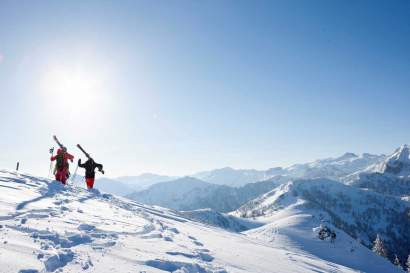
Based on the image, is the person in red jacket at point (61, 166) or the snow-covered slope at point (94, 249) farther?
the person in red jacket at point (61, 166)

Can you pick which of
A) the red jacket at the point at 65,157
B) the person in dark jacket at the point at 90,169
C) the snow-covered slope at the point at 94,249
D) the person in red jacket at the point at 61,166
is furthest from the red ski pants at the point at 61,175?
the snow-covered slope at the point at 94,249

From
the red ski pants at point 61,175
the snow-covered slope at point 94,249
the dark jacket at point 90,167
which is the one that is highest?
the dark jacket at point 90,167

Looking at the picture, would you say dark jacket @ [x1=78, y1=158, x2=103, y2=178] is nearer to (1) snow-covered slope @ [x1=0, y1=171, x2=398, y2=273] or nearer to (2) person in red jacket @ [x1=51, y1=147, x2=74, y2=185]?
(2) person in red jacket @ [x1=51, y1=147, x2=74, y2=185]

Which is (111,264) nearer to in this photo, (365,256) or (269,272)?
(269,272)

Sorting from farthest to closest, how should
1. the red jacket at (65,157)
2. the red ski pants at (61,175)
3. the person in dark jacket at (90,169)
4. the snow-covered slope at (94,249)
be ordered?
the person in dark jacket at (90,169) → the red jacket at (65,157) → the red ski pants at (61,175) → the snow-covered slope at (94,249)

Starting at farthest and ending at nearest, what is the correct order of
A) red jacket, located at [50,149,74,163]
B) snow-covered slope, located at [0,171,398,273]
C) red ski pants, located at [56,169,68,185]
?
red jacket, located at [50,149,74,163] < red ski pants, located at [56,169,68,185] < snow-covered slope, located at [0,171,398,273]

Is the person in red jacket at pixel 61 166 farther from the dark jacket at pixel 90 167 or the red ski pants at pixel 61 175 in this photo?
the dark jacket at pixel 90 167

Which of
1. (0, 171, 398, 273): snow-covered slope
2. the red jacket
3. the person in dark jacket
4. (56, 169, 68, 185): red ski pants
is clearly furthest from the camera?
the person in dark jacket

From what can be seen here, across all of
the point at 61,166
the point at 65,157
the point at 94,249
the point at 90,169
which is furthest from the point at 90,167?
the point at 94,249

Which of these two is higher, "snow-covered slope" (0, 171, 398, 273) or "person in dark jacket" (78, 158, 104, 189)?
"person in dark jacket" (78, 158, 104, 189)

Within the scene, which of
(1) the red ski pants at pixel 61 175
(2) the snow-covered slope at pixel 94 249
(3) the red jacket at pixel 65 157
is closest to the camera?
(2) the snow-covered slope at pixel 94 249

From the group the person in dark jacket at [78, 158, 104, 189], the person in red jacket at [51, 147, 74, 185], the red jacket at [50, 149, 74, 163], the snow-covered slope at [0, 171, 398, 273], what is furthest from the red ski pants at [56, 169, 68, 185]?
the snow-covered slope at [0, 171, 398, 273]

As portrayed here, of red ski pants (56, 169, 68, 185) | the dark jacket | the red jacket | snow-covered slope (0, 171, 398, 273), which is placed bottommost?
snow-covered slope (0, 171, 398, 273)

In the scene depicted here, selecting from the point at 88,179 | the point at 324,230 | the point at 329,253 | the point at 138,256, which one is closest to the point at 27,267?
the point at 138,256
